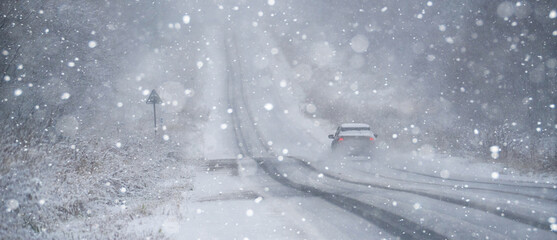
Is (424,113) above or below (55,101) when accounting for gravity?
above

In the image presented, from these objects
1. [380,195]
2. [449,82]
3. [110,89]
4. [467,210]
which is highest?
[449,82]

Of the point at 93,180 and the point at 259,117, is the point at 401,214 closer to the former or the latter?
the point at 93,180

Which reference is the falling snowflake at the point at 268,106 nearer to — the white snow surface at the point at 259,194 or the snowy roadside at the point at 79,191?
the white snow surface at the point at 259,194

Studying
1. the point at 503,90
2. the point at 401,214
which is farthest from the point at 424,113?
the point at 401,214

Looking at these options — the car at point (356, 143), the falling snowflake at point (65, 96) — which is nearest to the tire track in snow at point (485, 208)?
the car at point (356, 143)

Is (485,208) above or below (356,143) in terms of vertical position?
above

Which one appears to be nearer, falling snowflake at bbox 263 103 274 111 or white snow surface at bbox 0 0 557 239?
white snow surface at bbox 0 0 557 239

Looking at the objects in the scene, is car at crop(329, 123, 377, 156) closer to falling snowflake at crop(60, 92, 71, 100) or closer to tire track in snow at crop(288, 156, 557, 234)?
tire track in snow at crop(288, 156, 557, 234)

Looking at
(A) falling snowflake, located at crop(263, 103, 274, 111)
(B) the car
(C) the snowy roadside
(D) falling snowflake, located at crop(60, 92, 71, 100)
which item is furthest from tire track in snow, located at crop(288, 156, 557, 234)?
(A) falling snowflake, located at crop(263, 103, 274, 111)

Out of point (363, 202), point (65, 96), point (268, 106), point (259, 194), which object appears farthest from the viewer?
point (268, 106)

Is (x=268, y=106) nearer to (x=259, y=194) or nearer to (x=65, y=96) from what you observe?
(x=65, y=96)

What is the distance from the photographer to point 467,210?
21.5 ft

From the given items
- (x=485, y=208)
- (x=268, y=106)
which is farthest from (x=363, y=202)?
(x=268, y=106)

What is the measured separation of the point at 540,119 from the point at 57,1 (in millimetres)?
27061
